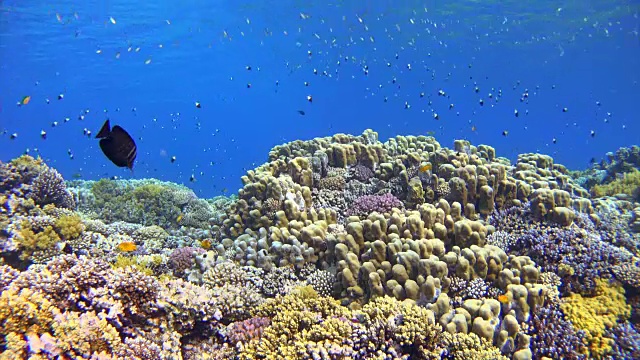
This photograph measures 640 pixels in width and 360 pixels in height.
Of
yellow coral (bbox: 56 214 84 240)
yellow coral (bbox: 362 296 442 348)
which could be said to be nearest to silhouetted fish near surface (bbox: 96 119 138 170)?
yellow coral (bbox: 362 296 442 348)

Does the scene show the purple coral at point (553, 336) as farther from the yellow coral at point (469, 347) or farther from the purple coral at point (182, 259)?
the purple coral at point (182, 259)

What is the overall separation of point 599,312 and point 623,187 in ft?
24.9

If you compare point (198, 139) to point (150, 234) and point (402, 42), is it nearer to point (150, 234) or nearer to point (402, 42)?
point (402, 42)

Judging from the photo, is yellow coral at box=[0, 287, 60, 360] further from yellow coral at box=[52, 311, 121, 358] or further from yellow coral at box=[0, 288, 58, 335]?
yellow coral at box=[52, 311, 121, 358]

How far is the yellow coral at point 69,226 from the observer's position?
7.34 m

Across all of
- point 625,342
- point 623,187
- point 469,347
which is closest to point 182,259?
point 469,347

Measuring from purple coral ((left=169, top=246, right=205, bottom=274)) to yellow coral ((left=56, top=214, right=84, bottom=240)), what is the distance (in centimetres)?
228

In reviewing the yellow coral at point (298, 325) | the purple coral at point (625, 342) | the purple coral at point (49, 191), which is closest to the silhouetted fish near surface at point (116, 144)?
the yellow coral at point (298, 325)

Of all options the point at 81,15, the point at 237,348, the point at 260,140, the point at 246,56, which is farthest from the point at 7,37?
the point at 260,140

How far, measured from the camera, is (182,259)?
6.67m

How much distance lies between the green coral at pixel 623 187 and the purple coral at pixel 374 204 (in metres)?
7.59

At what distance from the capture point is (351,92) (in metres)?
118

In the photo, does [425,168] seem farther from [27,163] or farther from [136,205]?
[27,163]

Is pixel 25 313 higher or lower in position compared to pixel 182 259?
lower
